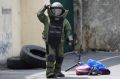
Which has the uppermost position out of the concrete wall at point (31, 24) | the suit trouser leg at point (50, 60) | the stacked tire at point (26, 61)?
the concrete wall at point (31, 24)

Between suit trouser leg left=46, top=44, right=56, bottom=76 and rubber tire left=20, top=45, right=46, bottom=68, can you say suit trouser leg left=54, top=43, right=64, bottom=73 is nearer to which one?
suit trouser leg left=46, top=44, right=56, bottom=76

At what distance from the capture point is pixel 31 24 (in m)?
18.9

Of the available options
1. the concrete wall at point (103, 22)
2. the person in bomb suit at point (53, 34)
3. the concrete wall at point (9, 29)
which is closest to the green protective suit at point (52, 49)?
the person in bomb suit at point (53, 34)

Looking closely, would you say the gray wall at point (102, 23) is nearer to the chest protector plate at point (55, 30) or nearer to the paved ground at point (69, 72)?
the paved ground at point (69, 72)

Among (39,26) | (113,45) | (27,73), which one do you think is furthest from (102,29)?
(27,73)

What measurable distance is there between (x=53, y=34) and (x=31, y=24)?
17.1 feet

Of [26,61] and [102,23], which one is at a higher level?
[102,23]

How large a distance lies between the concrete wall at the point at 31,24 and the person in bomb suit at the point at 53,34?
508cm

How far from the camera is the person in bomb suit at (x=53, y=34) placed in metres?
13.7

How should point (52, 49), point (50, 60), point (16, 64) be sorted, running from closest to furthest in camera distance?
point (50, 60), point (52, 49), point (16, 64)

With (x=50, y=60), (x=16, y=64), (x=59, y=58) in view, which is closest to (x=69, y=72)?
(x=59, y=58)

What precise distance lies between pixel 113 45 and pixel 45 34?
8.84 m

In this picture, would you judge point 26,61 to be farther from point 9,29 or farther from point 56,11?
point 56,11

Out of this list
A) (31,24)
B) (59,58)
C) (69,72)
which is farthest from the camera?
(31,24)
